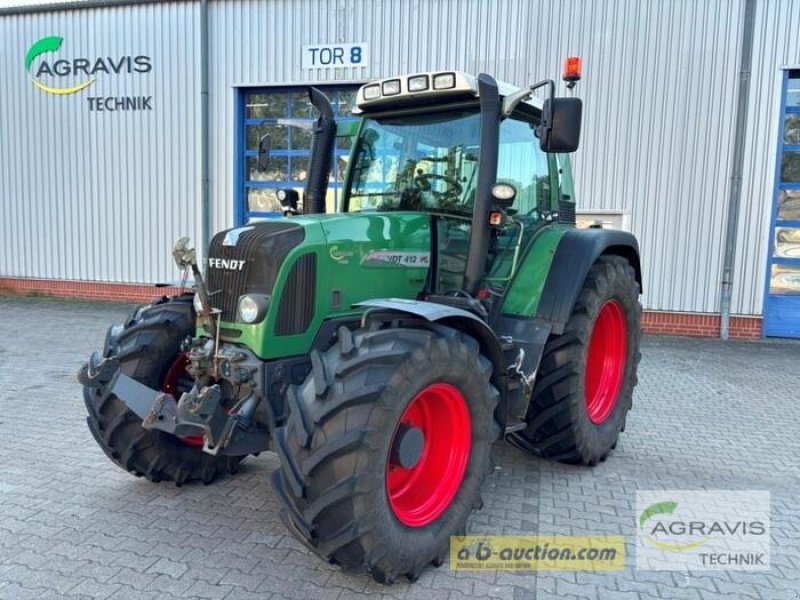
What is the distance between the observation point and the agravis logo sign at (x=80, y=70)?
10891mm

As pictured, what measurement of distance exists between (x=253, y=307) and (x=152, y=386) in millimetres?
917

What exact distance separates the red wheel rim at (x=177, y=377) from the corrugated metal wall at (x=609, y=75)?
7256 millimetres

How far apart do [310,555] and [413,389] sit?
3.40ft

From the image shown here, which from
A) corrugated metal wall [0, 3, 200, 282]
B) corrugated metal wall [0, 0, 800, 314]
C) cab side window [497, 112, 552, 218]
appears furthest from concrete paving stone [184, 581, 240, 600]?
corrugated metal wall [0, 3, 200, 282]

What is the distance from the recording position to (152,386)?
3.47 m

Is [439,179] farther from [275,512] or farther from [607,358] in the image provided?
[275,512]

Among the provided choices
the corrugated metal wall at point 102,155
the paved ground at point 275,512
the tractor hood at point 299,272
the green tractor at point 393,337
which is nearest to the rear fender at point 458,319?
the green tractor at point 393,337

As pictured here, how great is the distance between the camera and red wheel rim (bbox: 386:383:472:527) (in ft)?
9.73

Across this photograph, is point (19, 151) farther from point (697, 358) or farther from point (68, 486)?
point (697, 358)

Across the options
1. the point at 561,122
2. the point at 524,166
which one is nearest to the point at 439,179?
the point at 524,166

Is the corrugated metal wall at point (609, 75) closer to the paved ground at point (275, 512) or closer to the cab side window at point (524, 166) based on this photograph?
the paved ground at point (275, 512)

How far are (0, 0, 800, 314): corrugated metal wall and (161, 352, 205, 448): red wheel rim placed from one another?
→ 23.8 ft

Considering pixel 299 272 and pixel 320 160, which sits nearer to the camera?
pixel 299 272

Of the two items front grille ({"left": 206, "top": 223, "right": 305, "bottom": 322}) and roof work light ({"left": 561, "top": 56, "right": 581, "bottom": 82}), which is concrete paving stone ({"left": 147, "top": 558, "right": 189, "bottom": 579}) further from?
roof work light ({"left": 561, "top": 56, "right": 581, "bottom": 82})
